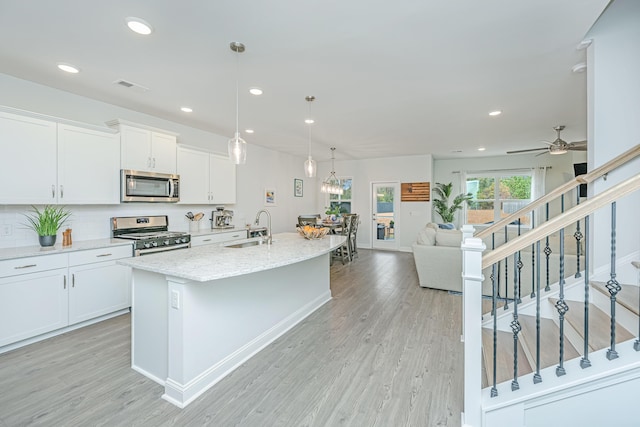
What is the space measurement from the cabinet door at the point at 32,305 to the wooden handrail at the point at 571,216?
3783mm

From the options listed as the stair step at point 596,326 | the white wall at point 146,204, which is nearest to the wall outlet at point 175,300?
the white wall at point 146,204

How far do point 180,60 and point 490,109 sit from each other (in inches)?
156

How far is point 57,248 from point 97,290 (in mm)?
589

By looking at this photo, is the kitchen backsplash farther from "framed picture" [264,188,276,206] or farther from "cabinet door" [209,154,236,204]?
"framed picture" [264,188,276,206]

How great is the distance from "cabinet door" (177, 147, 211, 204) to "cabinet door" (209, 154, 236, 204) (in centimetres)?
12

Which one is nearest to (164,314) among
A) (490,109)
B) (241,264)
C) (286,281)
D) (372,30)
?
(241,264)

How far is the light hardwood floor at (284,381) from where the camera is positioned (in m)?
1.82

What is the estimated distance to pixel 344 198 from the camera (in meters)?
8.76

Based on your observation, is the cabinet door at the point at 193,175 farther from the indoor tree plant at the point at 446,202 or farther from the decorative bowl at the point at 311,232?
the indoor tree plant at the point at 446,202

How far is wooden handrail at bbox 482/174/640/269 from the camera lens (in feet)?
4.45

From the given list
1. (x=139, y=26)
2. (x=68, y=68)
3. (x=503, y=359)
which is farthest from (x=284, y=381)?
(x=68, y=68)

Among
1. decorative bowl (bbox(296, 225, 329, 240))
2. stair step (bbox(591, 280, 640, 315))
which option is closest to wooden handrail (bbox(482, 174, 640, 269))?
stair step (bbox(591, 280, 640, 315))

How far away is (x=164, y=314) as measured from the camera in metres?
2.12

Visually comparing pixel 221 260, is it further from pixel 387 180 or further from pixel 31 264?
pixel 387 180
